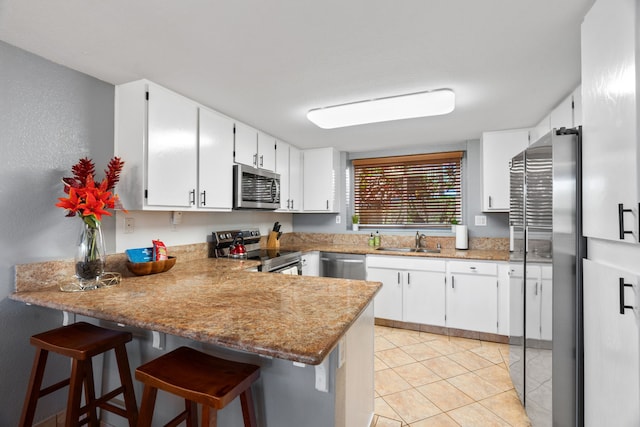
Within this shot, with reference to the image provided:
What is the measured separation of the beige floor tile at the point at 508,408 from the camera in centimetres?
189

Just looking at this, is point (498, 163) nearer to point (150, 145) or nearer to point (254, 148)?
point (254, 148)

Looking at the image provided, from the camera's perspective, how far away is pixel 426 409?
2.01 m

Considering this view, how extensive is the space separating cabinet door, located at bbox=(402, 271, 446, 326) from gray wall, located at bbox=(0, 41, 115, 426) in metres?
2.96

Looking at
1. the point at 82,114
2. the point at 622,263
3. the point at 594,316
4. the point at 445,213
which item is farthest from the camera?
the point at 445,213

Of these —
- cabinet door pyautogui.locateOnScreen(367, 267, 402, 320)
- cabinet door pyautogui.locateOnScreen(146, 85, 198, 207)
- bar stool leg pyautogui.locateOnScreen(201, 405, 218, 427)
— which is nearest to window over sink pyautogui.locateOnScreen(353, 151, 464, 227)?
cabinet door pyautogui.locateOnScreen(367, 267, 402, 320)

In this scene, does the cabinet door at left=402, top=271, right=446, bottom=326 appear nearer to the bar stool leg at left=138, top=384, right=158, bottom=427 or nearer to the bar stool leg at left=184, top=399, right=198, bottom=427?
the bar stool leg at left=184, top=399, right=198, bottom=427

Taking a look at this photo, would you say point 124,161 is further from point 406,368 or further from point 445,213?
point 445,213

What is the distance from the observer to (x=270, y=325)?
113cm

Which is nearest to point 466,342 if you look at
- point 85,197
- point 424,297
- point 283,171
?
point 424,297

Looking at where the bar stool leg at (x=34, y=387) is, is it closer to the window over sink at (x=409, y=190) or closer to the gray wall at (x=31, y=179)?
the gray wall at (x=31, y=179)

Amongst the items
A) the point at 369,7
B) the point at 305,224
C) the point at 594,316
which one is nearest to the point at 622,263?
the point at 594,316

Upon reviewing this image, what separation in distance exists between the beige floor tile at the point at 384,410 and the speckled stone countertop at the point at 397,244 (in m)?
1.61

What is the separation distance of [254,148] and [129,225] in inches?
54.1

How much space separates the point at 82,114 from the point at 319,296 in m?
1.89
